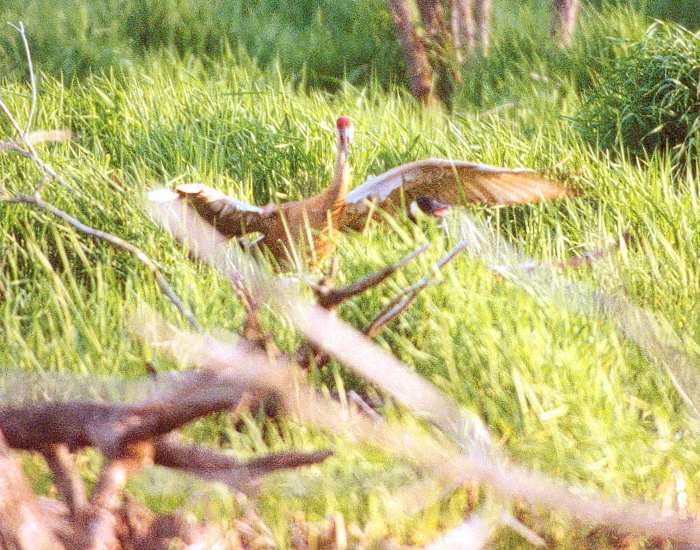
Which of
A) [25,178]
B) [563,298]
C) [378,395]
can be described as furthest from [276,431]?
[25,178]

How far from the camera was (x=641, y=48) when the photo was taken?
398cm

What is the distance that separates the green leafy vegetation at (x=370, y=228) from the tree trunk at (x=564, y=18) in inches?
4.0

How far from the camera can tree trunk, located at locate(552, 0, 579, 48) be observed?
4.76 meters

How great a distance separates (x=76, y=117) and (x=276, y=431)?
2137mm

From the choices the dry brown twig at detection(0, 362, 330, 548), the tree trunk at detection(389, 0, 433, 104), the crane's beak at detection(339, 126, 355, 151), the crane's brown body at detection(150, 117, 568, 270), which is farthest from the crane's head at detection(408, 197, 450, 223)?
the tree trunk at detection(389, 0, 433, 104)

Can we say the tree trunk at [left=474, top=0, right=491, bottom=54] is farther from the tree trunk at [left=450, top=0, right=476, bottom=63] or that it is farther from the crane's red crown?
the crane's red crown

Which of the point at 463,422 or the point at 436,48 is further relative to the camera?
the point at 436,48

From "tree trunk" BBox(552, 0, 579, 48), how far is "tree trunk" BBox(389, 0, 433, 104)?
22.6 inches

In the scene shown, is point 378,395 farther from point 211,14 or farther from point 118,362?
point 211,14

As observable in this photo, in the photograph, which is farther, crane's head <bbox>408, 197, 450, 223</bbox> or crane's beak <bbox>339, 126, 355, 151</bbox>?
crane's beak <bbox>339, 126, 355, 151</bbox>

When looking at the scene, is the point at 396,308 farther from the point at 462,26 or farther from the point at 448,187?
the point at 462,26

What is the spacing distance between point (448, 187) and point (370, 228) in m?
0.28

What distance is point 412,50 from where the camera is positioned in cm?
470

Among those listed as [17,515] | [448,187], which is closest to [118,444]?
[17,515]
